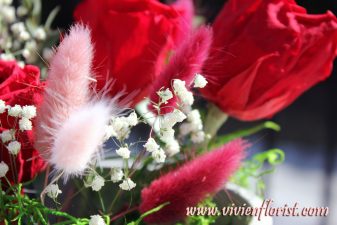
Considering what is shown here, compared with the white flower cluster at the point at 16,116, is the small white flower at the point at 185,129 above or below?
below

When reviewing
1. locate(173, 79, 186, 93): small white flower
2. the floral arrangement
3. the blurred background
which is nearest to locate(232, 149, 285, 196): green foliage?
the floral arrangement

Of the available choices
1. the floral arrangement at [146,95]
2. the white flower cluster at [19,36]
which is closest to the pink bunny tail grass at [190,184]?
the floral arrangement at [146,95]

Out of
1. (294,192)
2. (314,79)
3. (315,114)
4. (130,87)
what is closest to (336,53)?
(314,79)

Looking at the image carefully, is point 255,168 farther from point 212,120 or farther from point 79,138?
point 79,138

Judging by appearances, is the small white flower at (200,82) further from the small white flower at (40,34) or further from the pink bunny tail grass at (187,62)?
the small white flower at (40,34)

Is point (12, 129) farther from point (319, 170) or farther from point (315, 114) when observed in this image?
point (315, 114)

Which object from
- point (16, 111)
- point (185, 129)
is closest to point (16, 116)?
point (16, 111)
